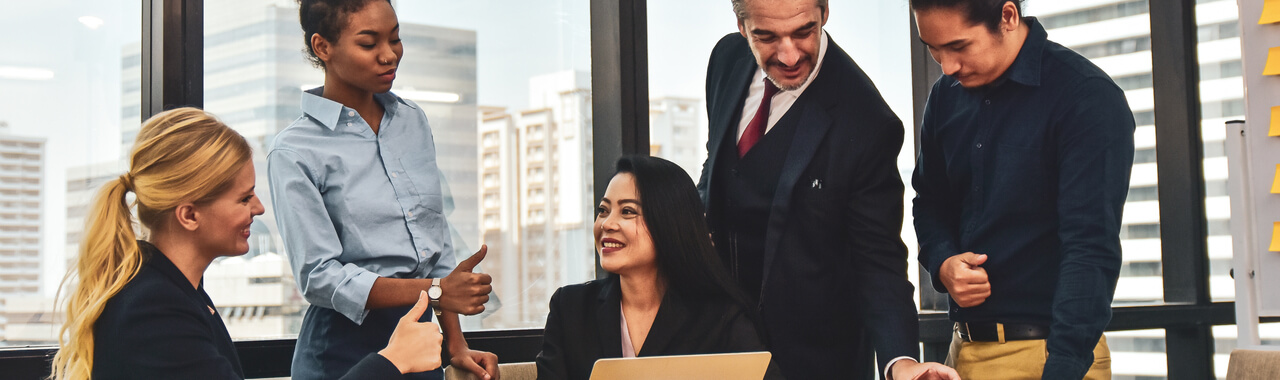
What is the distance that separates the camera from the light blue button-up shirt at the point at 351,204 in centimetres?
197

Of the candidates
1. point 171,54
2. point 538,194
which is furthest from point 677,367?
point 538,194

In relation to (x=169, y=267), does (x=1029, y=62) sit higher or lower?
higher

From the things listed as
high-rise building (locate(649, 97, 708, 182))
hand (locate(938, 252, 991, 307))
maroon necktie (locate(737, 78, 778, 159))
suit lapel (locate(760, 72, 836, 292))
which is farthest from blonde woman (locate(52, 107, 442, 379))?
high-rise building (locate(649, 97, 708, 182))

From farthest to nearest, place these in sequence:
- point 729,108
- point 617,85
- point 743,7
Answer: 1. point 617,85
2. point 729,108
3. point 743,7

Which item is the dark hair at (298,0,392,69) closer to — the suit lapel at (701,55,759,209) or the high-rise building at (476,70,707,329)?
the suit lapel at (701,55,759,209)

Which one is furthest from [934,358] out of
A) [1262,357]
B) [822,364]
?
[822,364]

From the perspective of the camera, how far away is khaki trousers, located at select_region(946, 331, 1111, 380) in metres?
2.04

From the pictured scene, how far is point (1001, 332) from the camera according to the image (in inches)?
82.2

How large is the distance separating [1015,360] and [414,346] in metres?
1.16

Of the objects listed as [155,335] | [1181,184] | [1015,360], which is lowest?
[1015,360]

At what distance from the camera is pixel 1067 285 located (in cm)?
189

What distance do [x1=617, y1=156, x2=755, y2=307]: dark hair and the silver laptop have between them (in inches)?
24.3

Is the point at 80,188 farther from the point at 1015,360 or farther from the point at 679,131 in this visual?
the point at 1015,360

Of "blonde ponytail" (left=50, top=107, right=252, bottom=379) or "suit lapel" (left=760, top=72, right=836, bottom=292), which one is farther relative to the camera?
"suit lapel" (left=760, top=72, right=836, bottom=292)
